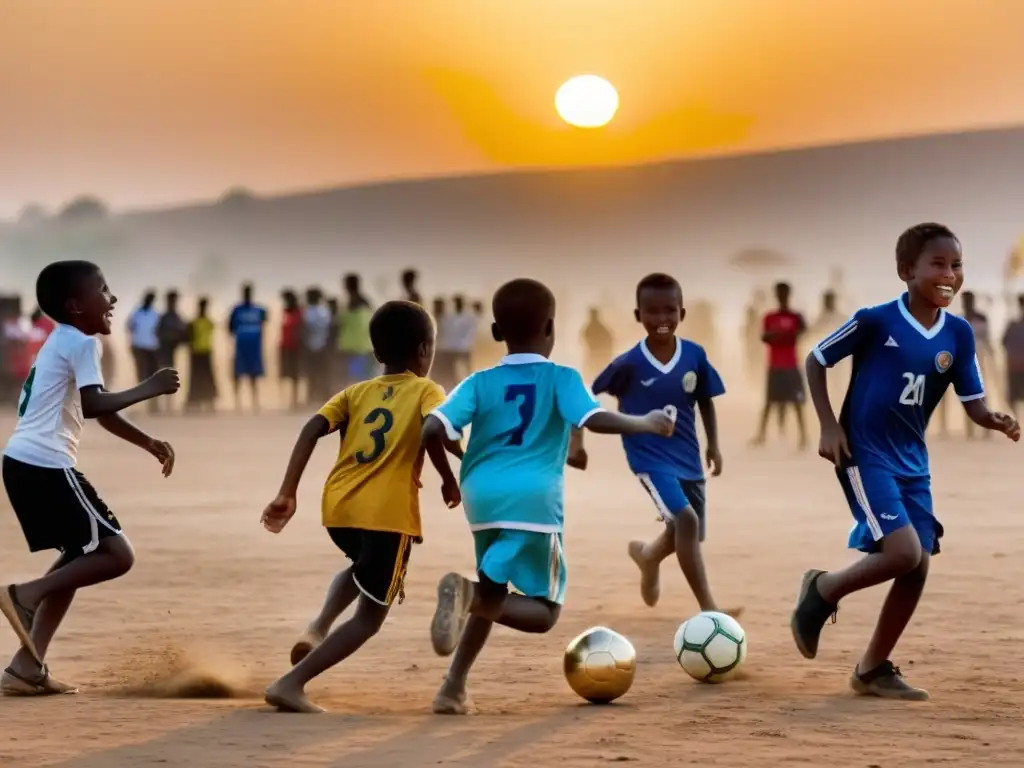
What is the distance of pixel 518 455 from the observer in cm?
571

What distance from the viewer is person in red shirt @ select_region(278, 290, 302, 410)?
27359mm

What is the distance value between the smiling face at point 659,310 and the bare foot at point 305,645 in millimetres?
2527

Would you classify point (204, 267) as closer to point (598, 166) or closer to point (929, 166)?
point (598, 166)

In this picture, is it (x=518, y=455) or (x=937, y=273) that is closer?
(x=518, y=455)

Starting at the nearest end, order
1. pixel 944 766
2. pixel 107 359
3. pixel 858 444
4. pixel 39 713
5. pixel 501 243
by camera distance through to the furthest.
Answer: pixel 944 766, pixel 39 713, pixel 858 444, pixel 107 359, pixel 501 243

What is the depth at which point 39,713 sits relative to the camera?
5.76 metres

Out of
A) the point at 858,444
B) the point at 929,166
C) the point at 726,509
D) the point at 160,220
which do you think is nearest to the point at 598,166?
the point at 929,166

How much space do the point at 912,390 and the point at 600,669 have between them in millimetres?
1512

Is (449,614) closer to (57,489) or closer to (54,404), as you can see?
(57,489)

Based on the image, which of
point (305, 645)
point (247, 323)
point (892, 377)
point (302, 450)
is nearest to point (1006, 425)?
point (892, 377)

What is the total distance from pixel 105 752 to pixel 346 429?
1444mm

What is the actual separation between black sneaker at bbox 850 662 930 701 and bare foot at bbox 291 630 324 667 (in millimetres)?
1947

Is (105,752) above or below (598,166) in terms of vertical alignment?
below

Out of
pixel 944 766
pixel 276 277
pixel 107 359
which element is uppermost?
pixel 276 277
